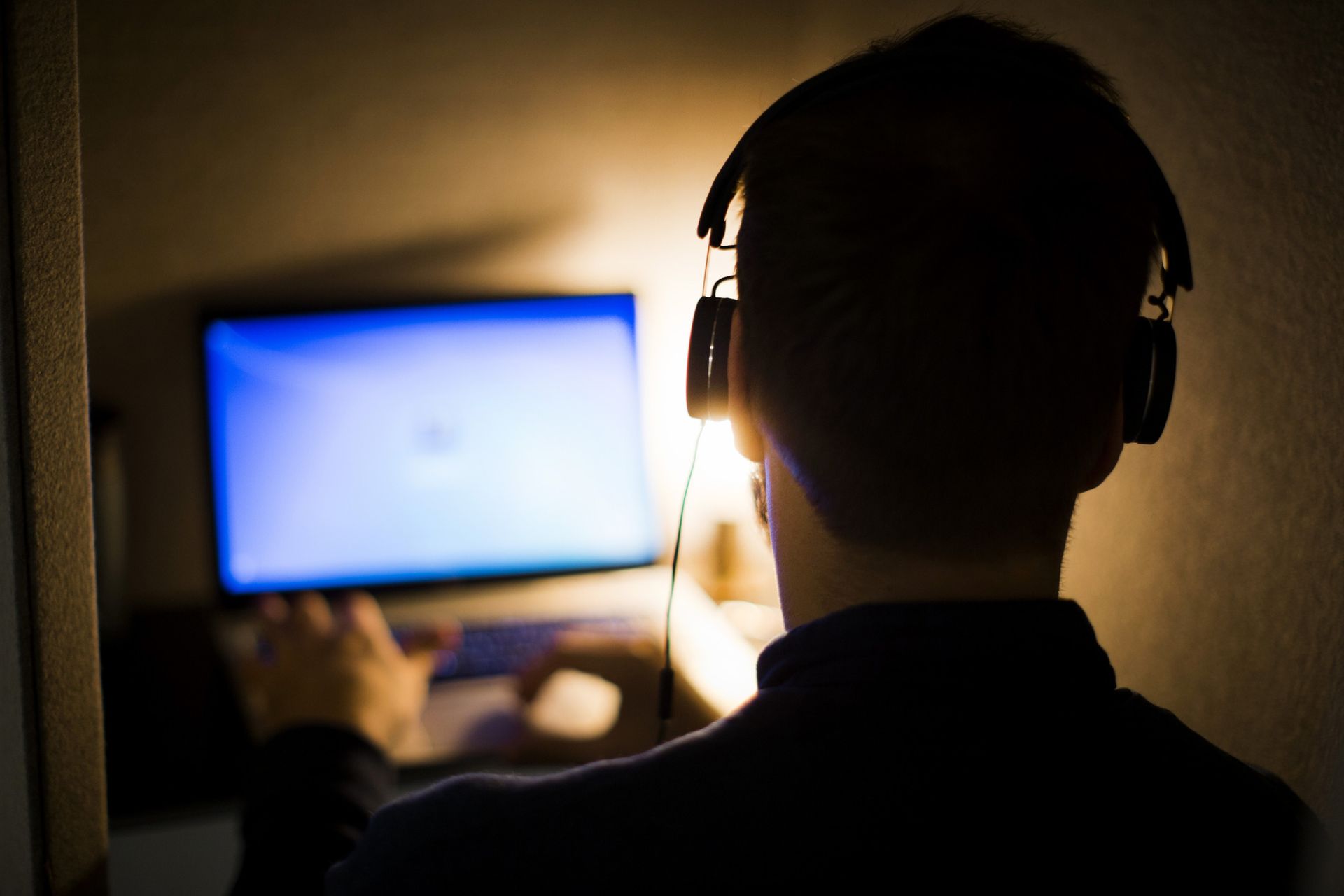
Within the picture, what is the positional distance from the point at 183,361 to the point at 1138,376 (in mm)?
1180

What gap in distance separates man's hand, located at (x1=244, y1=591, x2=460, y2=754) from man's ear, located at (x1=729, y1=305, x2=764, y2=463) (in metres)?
0.46

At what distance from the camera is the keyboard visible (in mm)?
1145

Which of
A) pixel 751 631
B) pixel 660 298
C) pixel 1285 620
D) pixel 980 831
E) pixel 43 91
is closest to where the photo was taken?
pixel 980 831

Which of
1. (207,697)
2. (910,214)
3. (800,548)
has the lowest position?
(207,697)

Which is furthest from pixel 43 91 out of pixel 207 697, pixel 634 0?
pixel 634 0

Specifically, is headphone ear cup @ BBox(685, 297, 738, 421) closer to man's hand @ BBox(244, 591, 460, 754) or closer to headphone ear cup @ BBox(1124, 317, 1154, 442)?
headphone ear cup @ BBox(1124, 317, 1154, 442)

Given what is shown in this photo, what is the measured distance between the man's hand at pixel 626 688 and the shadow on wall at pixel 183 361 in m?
0.53

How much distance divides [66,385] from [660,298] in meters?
0.96

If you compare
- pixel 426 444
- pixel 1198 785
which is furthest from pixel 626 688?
pixel 1198 785

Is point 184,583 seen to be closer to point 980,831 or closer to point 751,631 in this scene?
point 751,631

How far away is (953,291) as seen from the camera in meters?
0.44

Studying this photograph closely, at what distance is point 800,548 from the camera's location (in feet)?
1.72

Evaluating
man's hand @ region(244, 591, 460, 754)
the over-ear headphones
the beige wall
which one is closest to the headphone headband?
the over-ear headphones

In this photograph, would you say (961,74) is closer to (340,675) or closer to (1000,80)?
(1000,80)
